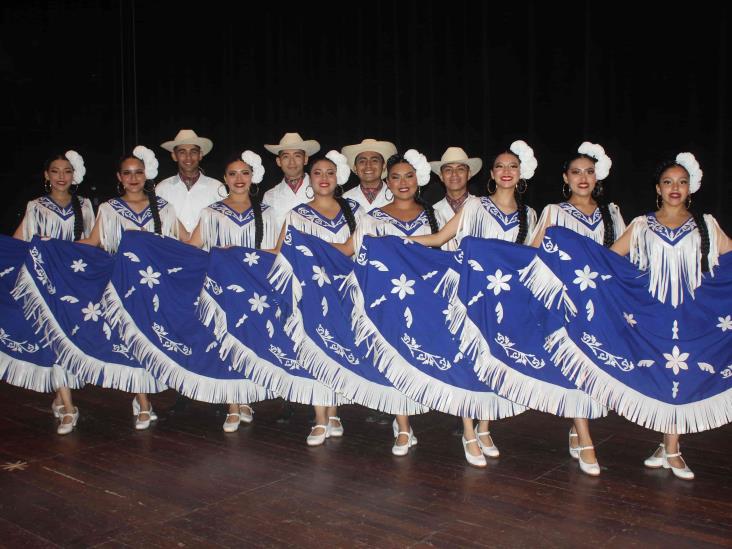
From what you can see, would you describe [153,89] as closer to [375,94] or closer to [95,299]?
[375,94]

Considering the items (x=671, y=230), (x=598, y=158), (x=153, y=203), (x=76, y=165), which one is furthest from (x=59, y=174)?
(x=671, y=230)

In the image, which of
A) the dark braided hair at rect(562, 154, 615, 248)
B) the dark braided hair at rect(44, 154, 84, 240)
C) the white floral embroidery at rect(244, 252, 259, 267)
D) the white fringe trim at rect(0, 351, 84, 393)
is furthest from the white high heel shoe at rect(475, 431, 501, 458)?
the dark braided hair at rect(44, 154, 84, 240)

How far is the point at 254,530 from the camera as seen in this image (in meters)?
2.39

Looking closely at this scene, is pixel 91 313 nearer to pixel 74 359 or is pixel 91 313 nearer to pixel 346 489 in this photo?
pixel 74 359

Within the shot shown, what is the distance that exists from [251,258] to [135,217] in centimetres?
76

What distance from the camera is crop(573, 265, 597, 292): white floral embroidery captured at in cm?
288

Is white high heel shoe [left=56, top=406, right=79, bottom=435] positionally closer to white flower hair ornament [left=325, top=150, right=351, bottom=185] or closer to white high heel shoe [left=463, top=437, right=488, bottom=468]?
white flower hair ornament [left=325, top=150, right=351, bottom=185]

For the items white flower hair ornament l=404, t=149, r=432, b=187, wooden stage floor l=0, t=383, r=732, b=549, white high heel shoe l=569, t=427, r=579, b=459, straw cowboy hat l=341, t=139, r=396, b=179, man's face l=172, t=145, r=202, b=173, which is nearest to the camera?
wooden stage floor l=0, t=383, r=732, b=549

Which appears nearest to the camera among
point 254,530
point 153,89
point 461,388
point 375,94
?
point 254,530

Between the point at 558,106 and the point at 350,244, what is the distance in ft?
5.83

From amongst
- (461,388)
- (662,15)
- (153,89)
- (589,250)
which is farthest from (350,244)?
(153,89)

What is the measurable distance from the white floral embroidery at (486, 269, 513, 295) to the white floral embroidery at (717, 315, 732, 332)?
2.67 ft

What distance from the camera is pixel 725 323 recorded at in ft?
9.29

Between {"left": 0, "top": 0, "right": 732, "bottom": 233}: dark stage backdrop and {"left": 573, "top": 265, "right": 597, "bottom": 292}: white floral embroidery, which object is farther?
{"left": 0, "top": 0, "right": 732, "bottom": 233}: dark stage backdrop
